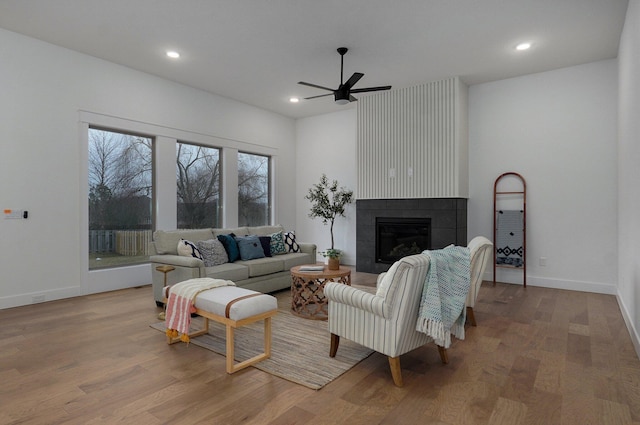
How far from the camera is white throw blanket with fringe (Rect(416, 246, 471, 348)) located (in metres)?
2.46

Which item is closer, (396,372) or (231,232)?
(396,372)

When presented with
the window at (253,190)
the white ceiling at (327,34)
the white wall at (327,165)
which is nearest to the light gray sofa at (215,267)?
the window at (253,190)

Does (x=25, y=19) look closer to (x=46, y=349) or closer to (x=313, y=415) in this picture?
(x=46, y=349)

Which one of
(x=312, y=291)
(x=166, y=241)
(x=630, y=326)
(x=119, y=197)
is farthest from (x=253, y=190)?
→ (x=630, y=326)

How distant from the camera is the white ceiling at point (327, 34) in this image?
12.3 feet

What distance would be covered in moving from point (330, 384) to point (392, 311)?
26.3 inches

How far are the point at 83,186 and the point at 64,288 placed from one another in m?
1.38

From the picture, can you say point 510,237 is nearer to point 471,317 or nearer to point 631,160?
point 631,160

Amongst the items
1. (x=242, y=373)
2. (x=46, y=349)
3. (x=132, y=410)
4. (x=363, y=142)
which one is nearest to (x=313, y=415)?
(x=242, y=373)

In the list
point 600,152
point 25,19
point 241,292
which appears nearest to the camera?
point 241,292

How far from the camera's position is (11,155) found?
433cm

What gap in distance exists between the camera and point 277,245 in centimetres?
550

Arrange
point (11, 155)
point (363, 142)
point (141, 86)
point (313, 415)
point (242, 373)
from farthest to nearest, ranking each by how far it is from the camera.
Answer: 1. point (363, 142)
2. point (141, 86)
3. point (11, 155)
4. point (242, 373)
5. point (313, 415)

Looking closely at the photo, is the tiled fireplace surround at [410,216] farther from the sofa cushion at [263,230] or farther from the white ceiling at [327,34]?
the white ceiling at [327,34]
